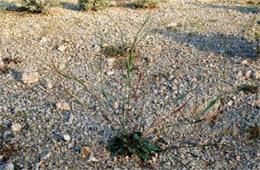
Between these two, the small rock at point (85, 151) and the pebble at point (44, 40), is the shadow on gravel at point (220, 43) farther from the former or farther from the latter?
the small rock at point (85, 151)

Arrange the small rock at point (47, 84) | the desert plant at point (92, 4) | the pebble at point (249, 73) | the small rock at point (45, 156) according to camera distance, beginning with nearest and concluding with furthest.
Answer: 1. the small rock at point (45, 156)
2. the small rock at point (47, 84)
3. the pebble at point (249, 73)
4. the desert plant at point (92, 4)

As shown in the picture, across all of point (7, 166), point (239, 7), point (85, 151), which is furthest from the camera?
point (239, 7)

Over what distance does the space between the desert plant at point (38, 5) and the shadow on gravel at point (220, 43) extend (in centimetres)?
256

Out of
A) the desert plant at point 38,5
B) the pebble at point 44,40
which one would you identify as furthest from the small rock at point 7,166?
the desert plant at point 38,5

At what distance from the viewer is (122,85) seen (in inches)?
216

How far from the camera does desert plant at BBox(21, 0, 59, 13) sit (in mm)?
7613

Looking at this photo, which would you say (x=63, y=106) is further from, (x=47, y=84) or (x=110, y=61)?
(x=110, y=61)

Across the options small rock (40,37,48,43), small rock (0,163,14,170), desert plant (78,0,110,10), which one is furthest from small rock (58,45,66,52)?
small rock (0,163,14,170)

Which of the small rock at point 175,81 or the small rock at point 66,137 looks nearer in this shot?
the small rock at point 66,137

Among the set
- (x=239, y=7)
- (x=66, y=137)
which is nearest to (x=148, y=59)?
(x=66, y=137)

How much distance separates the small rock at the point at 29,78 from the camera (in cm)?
552

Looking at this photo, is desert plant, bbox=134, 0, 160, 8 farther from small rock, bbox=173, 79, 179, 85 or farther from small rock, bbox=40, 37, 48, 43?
small rock, bbox=173, 79, 179, 85

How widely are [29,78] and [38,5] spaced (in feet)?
8.90

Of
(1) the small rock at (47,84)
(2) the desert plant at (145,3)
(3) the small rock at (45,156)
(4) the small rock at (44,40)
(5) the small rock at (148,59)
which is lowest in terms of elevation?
(3) the small rock at (45,156)
